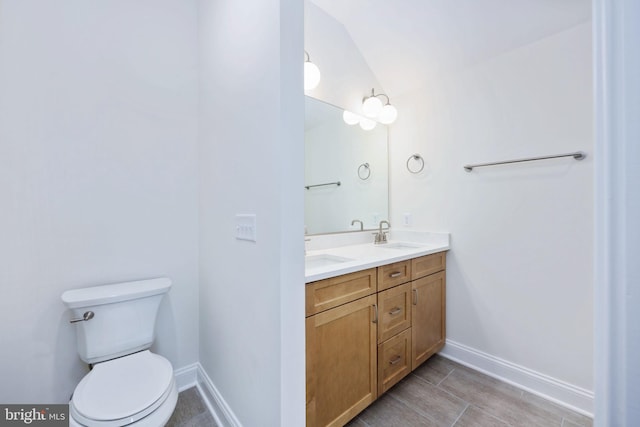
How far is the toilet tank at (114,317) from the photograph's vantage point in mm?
1270

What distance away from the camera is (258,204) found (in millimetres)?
1119

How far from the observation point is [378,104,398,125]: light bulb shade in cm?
233

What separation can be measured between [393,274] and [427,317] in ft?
1.94

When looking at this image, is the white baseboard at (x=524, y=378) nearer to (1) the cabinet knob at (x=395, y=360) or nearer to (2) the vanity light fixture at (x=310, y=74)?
(1) the cabinet knob at (x=395, y=360)

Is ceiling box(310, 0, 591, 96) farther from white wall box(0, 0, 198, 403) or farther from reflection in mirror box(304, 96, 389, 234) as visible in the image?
white wall box(0, 0, 198, 403)

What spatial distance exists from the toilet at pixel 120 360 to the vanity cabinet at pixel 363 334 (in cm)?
64

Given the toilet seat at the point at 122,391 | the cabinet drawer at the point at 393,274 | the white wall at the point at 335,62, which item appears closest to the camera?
the toilet seat at the point at 122,391

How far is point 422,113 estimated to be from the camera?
7.39 feet

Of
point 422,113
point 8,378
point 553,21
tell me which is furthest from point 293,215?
point 553,21

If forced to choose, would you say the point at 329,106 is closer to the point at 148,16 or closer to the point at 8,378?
the point at 148,16

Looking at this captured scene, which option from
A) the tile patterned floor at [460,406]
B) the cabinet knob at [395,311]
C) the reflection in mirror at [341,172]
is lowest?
the tile patterned floor at [460,406]

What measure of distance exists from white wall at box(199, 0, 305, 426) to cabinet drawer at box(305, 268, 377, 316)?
11cm

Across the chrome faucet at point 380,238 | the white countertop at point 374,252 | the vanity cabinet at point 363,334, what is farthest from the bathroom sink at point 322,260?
the chrome faucet at point 380,238

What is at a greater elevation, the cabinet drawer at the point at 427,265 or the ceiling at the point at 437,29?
the ceiling at the point at 437,29
